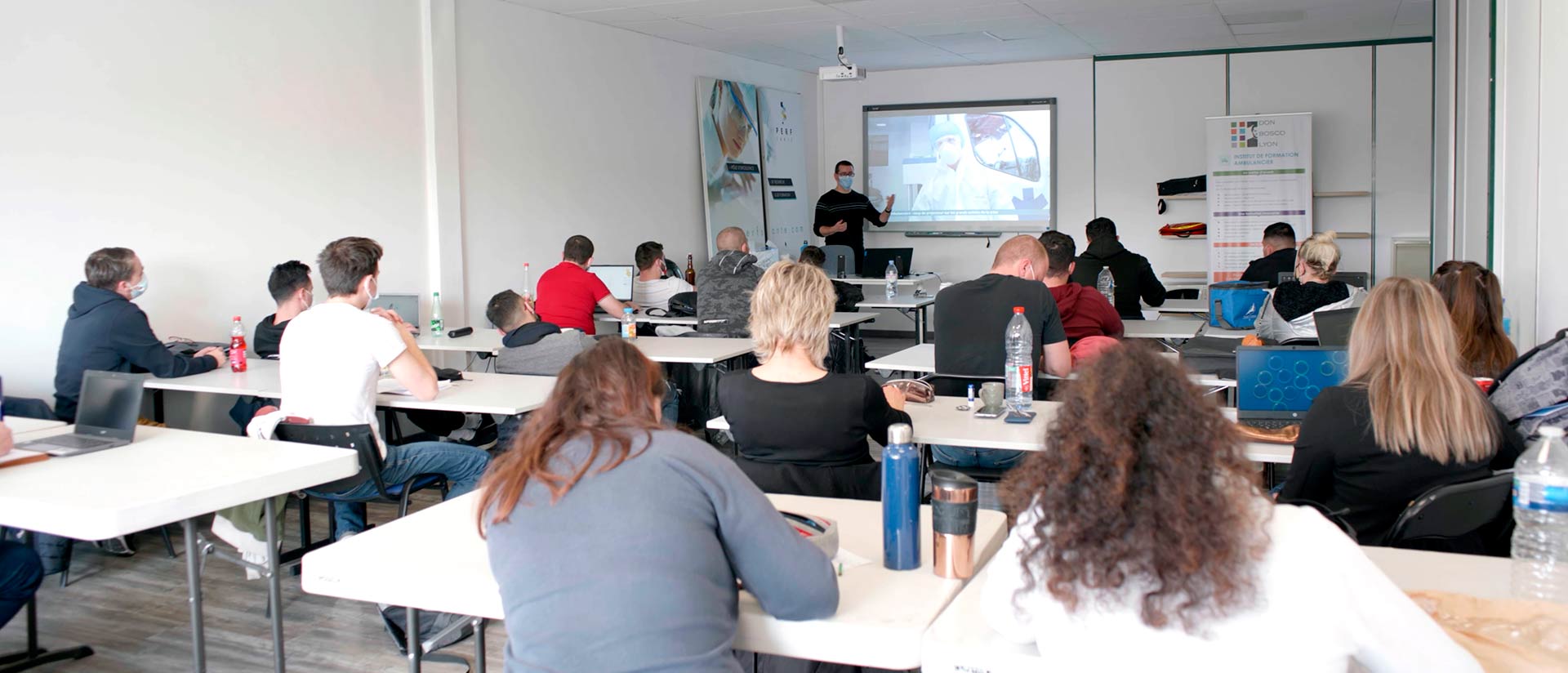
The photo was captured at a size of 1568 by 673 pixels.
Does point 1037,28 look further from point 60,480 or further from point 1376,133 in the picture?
point 60,480

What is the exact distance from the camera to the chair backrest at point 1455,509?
7.79ft

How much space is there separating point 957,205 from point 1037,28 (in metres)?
2.64

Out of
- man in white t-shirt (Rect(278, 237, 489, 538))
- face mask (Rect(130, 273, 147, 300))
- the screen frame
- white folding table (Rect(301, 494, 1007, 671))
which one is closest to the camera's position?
white folding table (Rect(301, 494, 1007, 671))

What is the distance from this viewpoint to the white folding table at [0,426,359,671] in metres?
2.46

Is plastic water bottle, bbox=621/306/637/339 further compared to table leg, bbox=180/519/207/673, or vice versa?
plastic water bottle, bbox=621/306/637/339

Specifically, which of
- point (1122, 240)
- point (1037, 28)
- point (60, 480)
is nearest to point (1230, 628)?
point (60, 480)

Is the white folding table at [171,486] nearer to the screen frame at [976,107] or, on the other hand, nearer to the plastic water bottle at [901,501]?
the plastic water bottle at [901,501]

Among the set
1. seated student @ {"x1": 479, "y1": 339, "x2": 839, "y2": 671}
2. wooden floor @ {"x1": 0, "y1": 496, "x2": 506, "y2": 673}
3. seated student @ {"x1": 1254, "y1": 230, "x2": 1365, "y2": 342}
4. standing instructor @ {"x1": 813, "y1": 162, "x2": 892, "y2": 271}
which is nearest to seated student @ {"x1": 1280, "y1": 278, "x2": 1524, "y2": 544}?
seated student @ {"x1": 479, "y1": 339, "x2": 839, "y2": 671}

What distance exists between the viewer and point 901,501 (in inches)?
76.6

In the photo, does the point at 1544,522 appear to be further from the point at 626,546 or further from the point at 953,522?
the point at 626,546

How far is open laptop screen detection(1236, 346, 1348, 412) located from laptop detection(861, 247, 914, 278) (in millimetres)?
6113

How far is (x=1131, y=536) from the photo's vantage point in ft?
4.28

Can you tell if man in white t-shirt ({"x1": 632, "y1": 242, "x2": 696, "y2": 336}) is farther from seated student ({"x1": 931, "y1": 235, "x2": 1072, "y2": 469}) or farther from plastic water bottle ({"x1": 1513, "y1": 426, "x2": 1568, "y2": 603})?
plastic water bottle ({"x1": 1513, "y1": 426, "x2": 1568, "y2": 603})

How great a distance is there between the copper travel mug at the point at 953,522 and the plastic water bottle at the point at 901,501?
4cm
